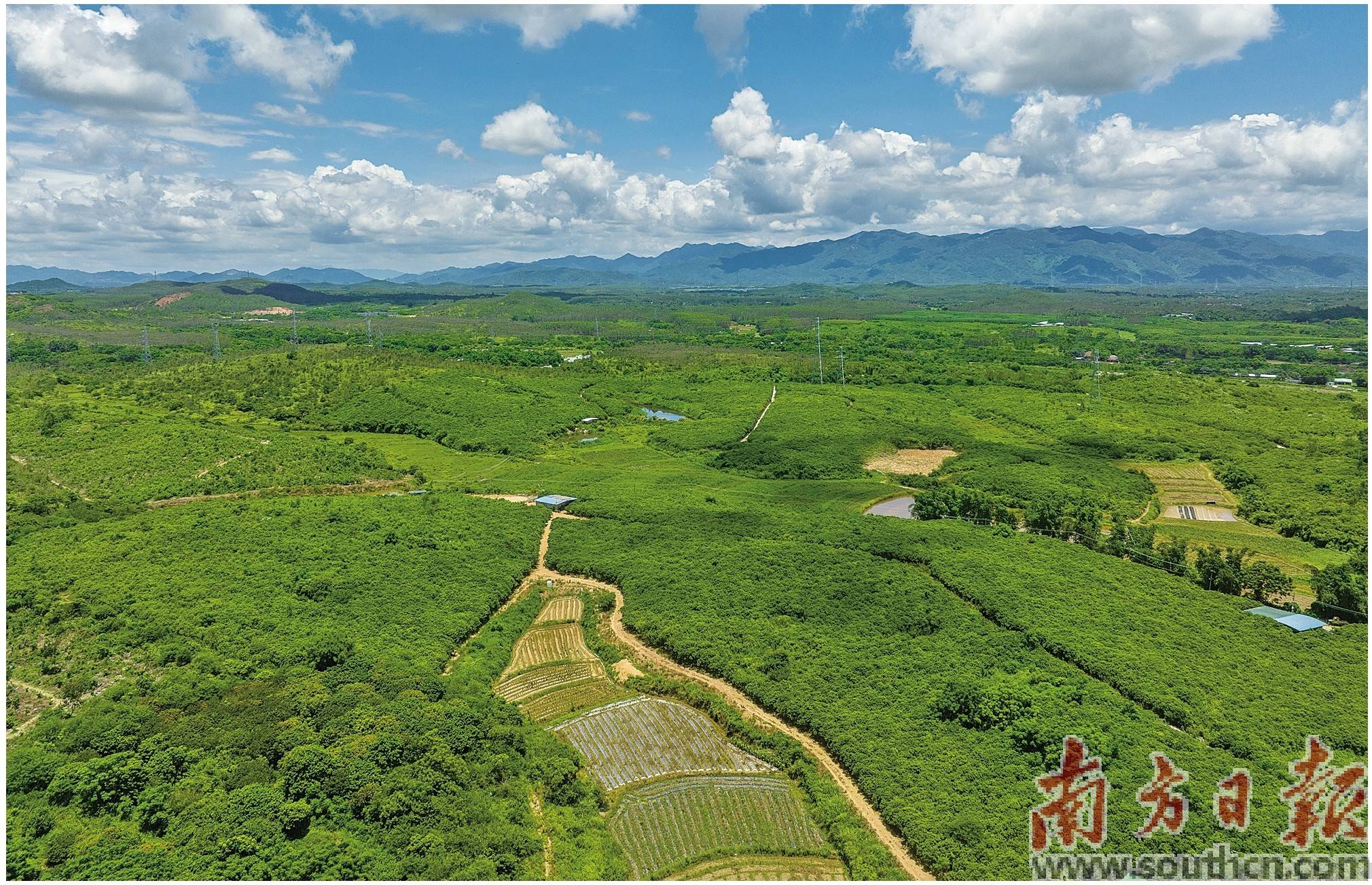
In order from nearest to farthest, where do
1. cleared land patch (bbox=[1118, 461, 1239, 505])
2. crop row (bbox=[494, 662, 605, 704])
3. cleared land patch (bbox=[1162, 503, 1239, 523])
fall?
crop row (bbox=[494, 662, 605, 704]), cleared land patch (bbox=[1162, 503, 1239, 523]), cleared land patch (bbox=[1118, 461, 1239, 505])

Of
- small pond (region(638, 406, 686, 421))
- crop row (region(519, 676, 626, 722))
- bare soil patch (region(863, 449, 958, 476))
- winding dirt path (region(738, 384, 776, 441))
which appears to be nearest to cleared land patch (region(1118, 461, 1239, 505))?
→ bare soil patch (region(863, 449, 958, 476))

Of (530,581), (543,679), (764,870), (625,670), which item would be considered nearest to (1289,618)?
(764,870)

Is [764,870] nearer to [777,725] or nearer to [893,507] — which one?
[777,725]

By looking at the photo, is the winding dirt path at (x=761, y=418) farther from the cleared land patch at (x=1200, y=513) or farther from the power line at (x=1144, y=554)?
the cleared land patch at (x=1200, y=513)

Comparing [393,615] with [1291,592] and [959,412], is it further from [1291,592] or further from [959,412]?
[959,412]

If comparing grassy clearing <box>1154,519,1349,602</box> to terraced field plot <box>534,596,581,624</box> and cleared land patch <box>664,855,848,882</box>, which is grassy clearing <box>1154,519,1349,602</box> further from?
terraced field plot <box>534,596,581,624</box>

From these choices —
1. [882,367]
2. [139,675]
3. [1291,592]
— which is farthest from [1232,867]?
[882,367]

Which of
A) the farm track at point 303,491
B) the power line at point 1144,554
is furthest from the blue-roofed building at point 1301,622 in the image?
the farm track at point 303,491
